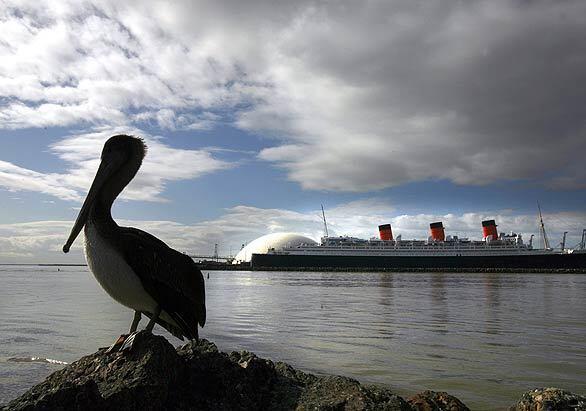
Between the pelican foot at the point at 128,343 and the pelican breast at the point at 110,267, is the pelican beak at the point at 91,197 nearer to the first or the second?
the pelican breast at the point at 110,267

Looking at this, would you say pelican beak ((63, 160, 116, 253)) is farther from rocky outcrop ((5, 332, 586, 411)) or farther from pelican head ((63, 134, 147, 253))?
rocky outcrop ((5, 332, 586, 411))

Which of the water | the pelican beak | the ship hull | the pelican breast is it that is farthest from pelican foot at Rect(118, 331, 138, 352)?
the ship hull

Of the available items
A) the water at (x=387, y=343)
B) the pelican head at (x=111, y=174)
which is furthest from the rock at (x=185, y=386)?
the water at (x=387, y=343)

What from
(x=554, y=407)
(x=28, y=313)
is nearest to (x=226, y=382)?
(x=554, y=407)

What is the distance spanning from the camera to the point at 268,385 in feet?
14.4

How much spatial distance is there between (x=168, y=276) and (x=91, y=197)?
0.97 m

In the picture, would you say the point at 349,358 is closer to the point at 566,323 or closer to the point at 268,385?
the point at 268,385

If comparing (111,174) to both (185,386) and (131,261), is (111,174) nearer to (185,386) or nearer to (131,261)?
(131,261)

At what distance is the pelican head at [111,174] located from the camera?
13.3 ft

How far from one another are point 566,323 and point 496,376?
851 centimetres

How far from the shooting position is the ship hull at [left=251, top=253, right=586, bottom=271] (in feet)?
310

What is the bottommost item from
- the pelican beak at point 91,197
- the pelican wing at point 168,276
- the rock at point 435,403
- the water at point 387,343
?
the water at point 387,343

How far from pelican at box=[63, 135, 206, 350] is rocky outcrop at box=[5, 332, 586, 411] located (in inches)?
8.7

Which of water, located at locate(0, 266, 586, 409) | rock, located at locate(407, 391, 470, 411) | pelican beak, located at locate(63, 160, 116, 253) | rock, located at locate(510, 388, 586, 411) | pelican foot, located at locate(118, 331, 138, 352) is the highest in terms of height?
pelican beak, located at locate(63, 160, 116, 253)
